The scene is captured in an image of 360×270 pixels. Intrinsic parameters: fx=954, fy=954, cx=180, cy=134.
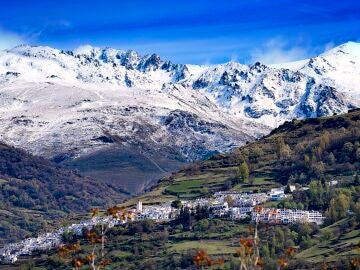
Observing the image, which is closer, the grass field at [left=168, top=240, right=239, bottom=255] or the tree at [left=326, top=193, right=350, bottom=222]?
the grass field at [left=168, top=240, right=239, bottom=255]

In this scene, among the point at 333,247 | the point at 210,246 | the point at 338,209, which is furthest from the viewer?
the point at 338,209

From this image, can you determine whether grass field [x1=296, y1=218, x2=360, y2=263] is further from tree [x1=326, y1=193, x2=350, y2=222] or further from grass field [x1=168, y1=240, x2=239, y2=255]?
grass field [x1=168, y1=240, x2=239, y2=255]

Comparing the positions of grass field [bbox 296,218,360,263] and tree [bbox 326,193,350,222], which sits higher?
tree [bbox 326,193,350,222]

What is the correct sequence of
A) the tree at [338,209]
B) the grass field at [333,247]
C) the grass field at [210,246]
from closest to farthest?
1. the grass field at [333,247]
2. the grass field at [210,246]
3. the tree at [338,209]

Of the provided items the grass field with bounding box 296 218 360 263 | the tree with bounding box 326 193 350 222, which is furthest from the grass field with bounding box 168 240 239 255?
the tree with bounding box 326 193 350 222

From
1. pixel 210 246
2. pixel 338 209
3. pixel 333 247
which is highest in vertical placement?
pixel 338 209

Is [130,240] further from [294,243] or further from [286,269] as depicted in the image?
[286,269]

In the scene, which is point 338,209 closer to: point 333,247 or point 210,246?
point 210,246

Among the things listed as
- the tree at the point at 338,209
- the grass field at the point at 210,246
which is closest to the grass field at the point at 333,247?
the tree at the point at 338,209

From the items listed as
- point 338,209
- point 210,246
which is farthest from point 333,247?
point 338,209

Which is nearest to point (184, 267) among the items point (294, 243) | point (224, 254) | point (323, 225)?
point (224, 254)

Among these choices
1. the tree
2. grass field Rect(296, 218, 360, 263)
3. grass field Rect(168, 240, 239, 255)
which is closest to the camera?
grass field Rect(296, 218, 360, 263)

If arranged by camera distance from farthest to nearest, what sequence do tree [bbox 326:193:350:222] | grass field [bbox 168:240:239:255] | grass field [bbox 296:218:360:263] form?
tree [bbox 326:193:350:222]
grass field [bbox 168:240:239:255]
grass field [bbox 296:218:360:263]

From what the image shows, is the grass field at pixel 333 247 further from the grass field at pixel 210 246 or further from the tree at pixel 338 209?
the grass field at pixel 210 246
